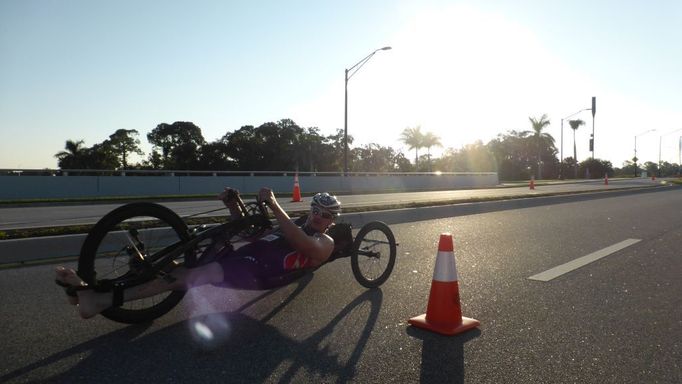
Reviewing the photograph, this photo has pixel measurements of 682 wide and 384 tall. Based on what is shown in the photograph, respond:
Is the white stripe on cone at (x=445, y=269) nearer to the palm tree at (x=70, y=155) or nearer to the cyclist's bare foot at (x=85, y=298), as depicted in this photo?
the cyclist's bare foot at (x=85, y=298)

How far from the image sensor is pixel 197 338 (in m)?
3.55

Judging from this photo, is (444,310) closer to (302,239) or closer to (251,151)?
(302,239)

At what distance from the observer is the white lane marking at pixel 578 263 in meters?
5.64

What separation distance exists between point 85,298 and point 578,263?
5548mm

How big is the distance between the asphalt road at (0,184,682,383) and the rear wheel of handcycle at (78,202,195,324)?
134 millimetres

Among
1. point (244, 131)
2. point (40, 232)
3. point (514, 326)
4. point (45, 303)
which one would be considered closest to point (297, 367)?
point (514, 326)

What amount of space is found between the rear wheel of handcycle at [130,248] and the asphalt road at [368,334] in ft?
0.44

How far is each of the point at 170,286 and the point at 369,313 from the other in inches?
62.2

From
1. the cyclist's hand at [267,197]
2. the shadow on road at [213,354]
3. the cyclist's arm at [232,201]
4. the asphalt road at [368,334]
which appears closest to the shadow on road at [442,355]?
the asphalt road at [368,334]

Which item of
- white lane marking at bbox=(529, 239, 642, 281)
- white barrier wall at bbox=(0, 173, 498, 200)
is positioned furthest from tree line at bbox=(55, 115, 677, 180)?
white lane marking at bbox=(529, 239, 642, 281)

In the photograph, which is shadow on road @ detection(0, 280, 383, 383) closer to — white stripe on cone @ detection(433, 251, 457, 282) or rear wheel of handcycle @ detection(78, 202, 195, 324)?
rear wheel of handcycle @ detection(78, 202, 195, 324)

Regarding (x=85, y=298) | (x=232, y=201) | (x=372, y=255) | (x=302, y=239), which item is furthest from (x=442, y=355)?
(x=85, y=298)

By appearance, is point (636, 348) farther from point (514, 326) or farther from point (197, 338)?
point (197, 338)

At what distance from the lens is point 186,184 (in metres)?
27.1
